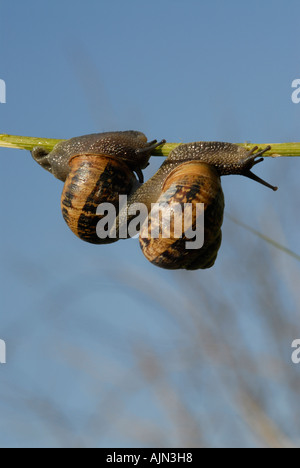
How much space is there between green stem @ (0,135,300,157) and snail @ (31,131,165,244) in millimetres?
65

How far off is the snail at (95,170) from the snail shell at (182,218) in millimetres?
243

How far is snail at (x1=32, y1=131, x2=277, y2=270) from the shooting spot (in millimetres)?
2975

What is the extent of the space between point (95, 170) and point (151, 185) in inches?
13.8

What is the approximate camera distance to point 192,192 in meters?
2.97

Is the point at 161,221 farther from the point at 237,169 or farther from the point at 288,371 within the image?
the point at 288,371

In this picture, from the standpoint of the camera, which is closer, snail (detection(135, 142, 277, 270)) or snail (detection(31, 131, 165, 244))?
snail (detection(135, 142, 277, 270))

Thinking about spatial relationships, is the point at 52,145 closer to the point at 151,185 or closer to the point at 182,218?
the point at 151,185

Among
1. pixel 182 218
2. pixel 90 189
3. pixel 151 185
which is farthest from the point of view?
pixel 151 185

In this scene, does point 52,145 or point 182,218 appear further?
point 52,145

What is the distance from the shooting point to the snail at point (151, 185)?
9.76 ft

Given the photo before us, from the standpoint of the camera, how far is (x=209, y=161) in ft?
10.6

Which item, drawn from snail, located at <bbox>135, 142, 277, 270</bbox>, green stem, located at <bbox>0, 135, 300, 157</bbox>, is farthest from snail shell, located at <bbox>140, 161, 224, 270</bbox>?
green stem, located at <bbox>0, 135, 300, 157</bbox>

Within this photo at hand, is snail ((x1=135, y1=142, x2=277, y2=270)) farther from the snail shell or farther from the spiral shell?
the spiral shell

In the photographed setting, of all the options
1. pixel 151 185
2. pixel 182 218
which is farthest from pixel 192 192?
pixel 151 185
